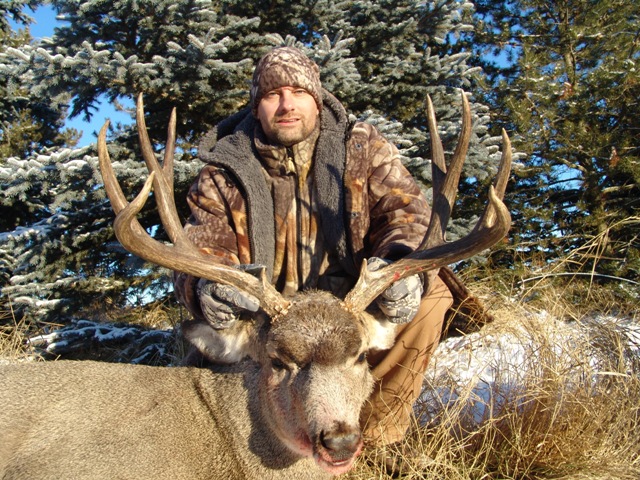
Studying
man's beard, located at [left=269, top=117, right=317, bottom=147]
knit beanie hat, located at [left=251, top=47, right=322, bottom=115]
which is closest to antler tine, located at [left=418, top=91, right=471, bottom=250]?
man's beard, located at [left=269, top=117, right=317, bottom=147]

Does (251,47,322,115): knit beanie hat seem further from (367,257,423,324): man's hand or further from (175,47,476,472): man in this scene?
(367,257,423,324): man's hand

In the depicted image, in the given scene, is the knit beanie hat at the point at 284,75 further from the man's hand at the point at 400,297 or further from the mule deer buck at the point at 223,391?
the man's hand at the point at 400,297

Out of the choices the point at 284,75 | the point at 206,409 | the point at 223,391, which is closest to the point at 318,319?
the point at 223,391

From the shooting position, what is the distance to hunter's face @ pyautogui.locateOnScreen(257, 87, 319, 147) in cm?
419

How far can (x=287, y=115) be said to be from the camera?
4.21 metres

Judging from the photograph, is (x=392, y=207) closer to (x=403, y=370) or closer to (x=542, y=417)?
(x=403, y=370)

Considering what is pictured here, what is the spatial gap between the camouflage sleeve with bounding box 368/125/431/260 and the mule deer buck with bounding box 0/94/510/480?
39 centimetres

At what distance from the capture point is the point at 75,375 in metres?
3.41

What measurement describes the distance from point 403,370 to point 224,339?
1.33 meters

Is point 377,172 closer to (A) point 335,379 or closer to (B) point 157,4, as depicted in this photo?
(A) point 335,379

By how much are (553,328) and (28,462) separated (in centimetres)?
387

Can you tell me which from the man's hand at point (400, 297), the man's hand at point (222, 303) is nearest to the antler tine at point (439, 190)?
the man's hand at point (400, 297)

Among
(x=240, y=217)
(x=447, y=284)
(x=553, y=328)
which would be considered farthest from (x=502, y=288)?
(x=240, y=217)

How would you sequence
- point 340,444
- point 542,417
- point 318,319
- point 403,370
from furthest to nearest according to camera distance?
point 403,370, point 542,417, point 318,319, point 340,444
